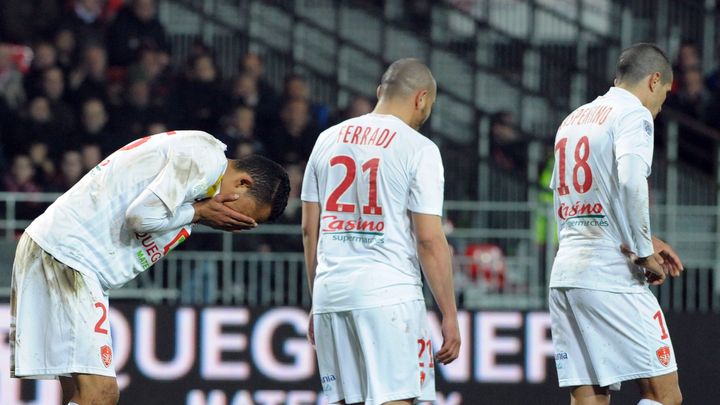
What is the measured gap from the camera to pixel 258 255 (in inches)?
435

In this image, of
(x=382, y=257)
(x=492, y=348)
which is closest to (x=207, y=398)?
(x=492, y=348)

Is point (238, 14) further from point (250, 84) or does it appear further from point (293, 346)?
point (293, 346)

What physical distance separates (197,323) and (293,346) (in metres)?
0.75

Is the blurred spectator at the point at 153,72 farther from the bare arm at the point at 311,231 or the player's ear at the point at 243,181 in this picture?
the player's ear at the point at 243,181

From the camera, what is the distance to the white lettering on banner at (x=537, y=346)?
1023cm

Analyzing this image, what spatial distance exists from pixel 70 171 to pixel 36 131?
88 centimetres

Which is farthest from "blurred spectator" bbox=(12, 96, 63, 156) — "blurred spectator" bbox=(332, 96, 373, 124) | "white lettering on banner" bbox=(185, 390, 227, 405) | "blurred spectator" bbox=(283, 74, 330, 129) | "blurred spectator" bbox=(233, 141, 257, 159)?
"white lettering on banner" bbox=(185, 390, 227, 405)

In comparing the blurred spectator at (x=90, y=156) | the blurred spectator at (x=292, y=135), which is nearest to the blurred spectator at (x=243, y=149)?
the blurred spectator at (x=292, y=135)

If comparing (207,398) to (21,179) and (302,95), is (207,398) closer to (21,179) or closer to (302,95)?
(21,179)

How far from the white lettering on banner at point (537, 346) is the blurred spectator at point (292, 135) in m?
3.30

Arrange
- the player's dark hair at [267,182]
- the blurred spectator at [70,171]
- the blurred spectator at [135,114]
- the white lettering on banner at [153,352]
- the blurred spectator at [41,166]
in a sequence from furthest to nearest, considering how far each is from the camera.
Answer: the blurred spectator at [135,114]
the blurred spectator at [41,166]
the blurred spectator at [70,171]
the white lettering on banner at [153,352]
the player's dark hair at [267,182]

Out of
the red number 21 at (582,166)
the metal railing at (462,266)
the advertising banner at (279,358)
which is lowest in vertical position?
the advertising banner at (279,358)

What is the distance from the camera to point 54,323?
593cm

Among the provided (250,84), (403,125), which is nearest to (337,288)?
(403,125)
